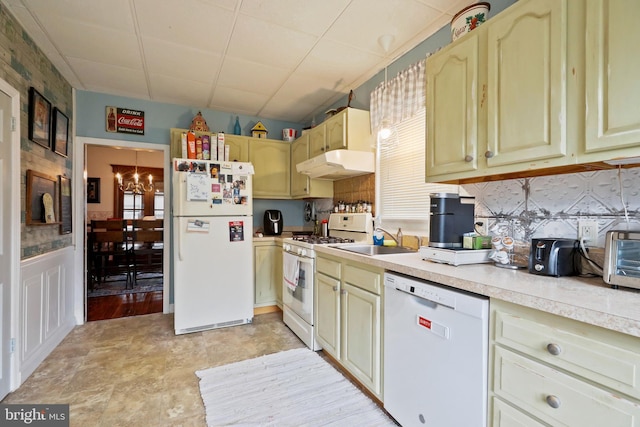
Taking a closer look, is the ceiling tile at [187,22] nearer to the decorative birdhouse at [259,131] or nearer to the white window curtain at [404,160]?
the white window curtain at [404,160]

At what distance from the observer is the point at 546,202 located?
5.02ft

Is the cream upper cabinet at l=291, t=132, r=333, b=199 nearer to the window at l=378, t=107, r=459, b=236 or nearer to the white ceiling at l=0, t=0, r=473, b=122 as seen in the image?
the white ceiling at l=0, t=0, r=473, b=122

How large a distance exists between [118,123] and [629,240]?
14.0ft

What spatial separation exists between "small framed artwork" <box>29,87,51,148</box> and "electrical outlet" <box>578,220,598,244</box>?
3.52m

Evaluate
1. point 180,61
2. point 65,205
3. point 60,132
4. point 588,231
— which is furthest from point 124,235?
point 588,231

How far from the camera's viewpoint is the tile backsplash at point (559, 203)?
1.26 metres

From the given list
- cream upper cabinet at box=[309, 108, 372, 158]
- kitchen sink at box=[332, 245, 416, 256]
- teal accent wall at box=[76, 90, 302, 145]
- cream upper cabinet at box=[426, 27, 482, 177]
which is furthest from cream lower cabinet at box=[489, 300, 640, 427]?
teal accent wall at box=[76, 90, 302, 145]

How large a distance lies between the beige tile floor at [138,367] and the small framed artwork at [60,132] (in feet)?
5.85

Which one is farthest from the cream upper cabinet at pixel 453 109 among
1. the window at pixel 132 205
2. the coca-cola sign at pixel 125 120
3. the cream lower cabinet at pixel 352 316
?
the window at pixel 132 205

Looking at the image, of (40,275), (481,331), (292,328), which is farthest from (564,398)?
(40,275)

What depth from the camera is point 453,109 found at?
65.6 inches

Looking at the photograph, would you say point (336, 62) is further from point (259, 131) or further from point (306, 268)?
point (306, 268)

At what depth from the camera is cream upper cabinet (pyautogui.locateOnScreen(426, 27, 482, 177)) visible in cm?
155

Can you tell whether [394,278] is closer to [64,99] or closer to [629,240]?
[629,240]
